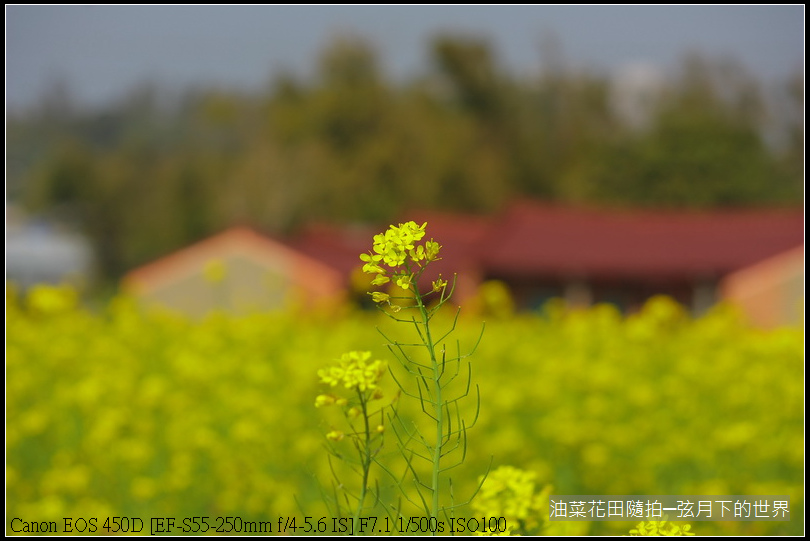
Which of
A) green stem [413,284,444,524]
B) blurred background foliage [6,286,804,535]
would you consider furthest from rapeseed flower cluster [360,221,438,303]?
blurred background foliage [6,286,804,535]

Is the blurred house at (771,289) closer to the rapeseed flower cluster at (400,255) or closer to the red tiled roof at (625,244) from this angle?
the red tiled roof at (625,244)

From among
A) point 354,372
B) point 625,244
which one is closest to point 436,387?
point 354,372

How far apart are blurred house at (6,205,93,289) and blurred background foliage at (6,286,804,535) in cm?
2644

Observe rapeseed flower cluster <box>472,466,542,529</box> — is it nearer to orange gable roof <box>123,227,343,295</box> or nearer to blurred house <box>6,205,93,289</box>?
orange gable roof <box>123,227,343,295</box>

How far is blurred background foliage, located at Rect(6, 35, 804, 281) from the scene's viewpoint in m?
34.8

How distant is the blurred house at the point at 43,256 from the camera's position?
31.1 metres

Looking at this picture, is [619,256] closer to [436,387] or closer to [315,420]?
[315,420]

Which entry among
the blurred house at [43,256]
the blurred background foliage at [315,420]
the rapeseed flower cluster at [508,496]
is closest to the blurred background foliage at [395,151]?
the blurred house at [43,256]

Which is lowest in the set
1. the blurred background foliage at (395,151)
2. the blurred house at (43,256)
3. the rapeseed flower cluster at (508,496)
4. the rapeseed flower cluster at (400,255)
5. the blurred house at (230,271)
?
the rapeseed flower cluster at (508,496)

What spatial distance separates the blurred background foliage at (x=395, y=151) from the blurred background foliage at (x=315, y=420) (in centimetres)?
2855

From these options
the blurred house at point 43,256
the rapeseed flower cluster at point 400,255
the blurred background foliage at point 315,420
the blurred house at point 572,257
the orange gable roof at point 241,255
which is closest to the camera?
the rapeseed flower cluster at point 400,255

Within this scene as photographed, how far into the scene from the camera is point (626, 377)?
167 inches

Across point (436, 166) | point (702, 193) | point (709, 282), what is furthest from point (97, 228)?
point (709, 282)

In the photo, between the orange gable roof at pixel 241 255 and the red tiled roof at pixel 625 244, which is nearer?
the orange gable roof at pixel 241 255
